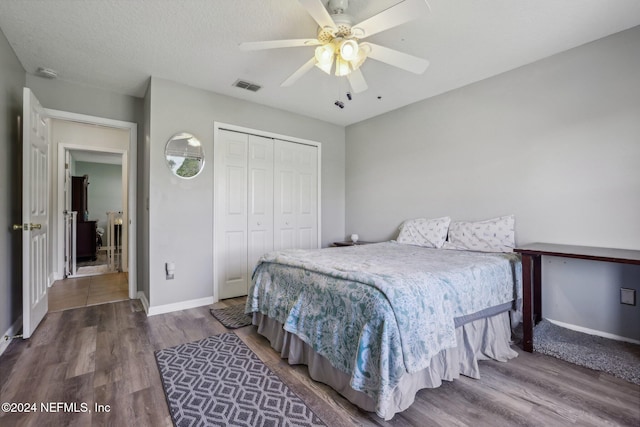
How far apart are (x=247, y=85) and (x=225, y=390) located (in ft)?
9.65

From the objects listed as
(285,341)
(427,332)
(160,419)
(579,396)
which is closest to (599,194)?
(579,396)

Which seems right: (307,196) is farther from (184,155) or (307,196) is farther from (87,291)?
(87,291)

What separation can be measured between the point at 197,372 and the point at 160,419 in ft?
1.41

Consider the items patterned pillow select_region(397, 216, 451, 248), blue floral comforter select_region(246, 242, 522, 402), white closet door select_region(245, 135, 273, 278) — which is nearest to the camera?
blue floral comforter select_region(246, 242, 522, 402)

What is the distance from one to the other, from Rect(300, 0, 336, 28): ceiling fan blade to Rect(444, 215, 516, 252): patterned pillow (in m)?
2.34

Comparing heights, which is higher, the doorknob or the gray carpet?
the doorknob

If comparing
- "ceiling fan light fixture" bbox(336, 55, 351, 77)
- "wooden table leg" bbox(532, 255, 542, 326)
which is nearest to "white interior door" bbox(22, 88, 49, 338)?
"ceiling fan light fixture" bbox(336, 55, 351, 77)

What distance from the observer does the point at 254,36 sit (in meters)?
2.36

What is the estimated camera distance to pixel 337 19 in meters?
1.90

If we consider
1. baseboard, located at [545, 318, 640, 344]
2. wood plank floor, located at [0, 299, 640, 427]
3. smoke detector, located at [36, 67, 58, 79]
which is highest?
smoke detector, located at [36, 67, 58, 79]

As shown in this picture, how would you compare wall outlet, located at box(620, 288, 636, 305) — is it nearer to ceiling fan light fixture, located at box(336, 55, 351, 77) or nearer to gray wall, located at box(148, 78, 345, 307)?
ceiling fan light fixture, located at box(336, 55, 351, 77)

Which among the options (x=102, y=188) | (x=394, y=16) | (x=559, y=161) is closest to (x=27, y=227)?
(x=394, y=16)

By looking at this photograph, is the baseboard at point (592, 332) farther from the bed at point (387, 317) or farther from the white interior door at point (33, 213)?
the white interior door at point (33, 213)

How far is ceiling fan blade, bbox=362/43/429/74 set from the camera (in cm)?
195
